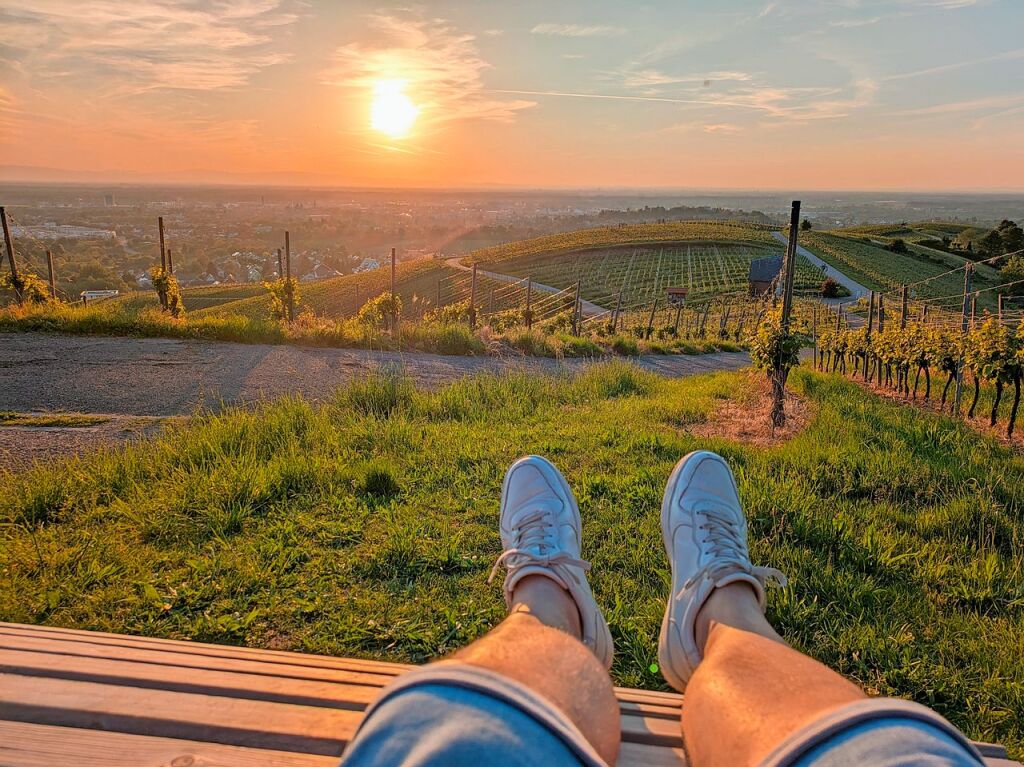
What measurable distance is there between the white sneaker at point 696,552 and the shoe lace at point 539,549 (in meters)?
0.28

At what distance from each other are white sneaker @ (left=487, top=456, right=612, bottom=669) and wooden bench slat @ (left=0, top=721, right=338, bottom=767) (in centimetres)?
69

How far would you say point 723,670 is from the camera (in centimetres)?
120

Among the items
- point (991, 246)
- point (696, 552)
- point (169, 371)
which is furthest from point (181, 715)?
point (991, 246)

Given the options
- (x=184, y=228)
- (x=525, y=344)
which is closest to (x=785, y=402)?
(x=525, y=344)

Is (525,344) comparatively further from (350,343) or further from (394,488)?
(394,488)

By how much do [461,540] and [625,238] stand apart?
3086 inches

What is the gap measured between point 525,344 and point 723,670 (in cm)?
1060

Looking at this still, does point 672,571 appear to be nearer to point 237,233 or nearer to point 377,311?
point 377,311

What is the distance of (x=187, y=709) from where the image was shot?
1127 millimetres

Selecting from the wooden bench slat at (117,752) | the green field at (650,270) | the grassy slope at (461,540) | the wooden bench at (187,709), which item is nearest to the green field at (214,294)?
the green field at (650,270)

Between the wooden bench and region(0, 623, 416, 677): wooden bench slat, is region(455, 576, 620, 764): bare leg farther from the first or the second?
region(0, 623, 416, 677): wooden bench slat

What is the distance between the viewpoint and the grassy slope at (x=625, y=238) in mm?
73500

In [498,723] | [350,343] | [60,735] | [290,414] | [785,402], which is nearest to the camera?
[498,723]

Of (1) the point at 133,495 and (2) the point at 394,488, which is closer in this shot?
(1) the point at 133,495
